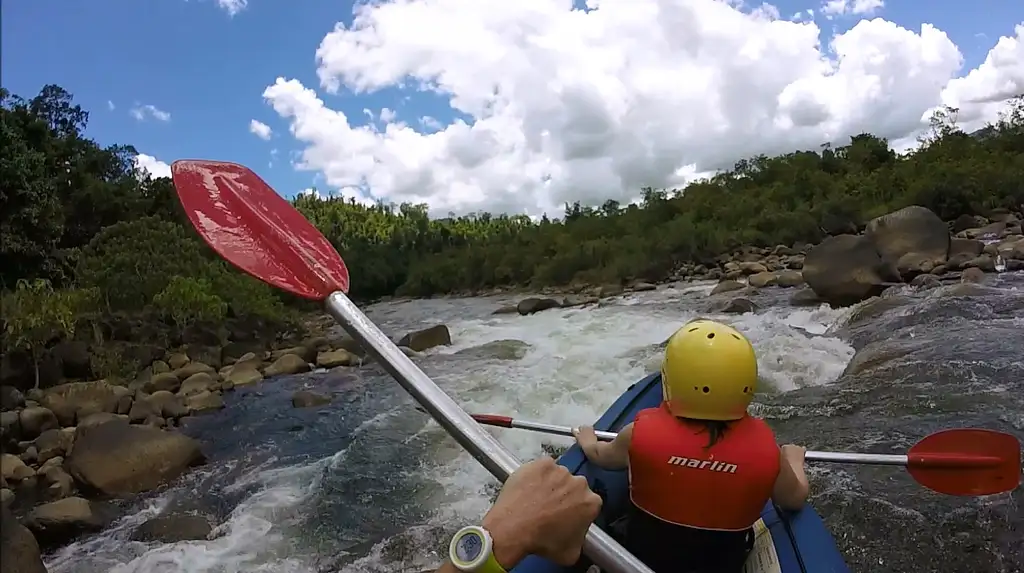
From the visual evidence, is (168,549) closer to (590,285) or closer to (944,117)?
(590,285)

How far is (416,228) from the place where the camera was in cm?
3872

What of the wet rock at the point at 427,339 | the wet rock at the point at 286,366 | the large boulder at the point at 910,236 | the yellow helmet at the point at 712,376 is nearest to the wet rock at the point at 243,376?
the wet rock at the point at 286,366

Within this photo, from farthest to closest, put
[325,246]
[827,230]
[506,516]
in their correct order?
1. [827,230]
2. [325,246]
3. [506,516]

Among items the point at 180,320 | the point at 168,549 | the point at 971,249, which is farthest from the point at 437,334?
the point at 971,249

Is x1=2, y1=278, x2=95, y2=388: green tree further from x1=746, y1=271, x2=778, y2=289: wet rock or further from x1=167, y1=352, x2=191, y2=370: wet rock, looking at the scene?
x1=746, y1=271, x2=778, y2=289: wet rock

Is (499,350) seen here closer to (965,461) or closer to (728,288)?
(728,288)

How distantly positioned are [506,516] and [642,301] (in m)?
12.9

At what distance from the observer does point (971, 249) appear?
10.3m

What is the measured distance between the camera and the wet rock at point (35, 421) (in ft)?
20.8

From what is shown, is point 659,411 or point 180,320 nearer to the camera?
point 659,411

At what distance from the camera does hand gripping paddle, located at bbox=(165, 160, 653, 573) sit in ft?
5.13

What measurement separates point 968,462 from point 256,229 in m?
2.62

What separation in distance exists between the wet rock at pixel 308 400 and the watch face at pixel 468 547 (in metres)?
6.82

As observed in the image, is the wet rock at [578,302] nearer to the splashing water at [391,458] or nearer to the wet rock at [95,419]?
the splashing water at [391,458]
